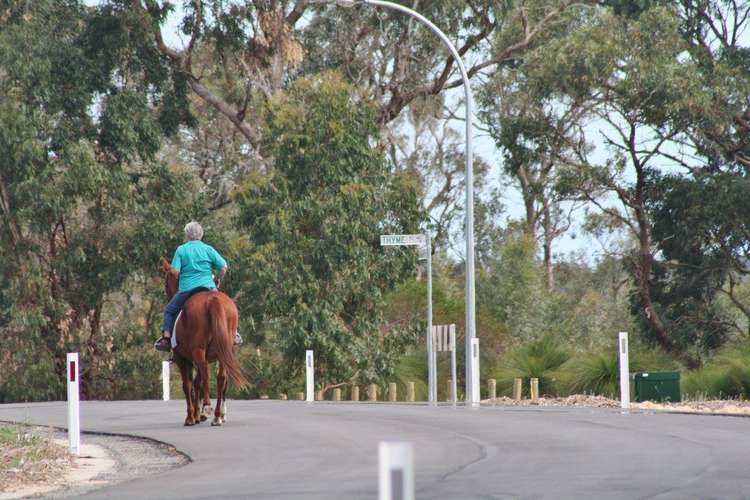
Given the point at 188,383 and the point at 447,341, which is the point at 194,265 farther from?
the point at 447,341

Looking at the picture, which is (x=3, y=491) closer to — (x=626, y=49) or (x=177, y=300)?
(x=177, y=300)

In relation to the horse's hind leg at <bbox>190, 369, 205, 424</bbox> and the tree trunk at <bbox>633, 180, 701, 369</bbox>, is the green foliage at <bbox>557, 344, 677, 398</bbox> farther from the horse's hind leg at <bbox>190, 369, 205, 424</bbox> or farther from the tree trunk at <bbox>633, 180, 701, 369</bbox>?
the horse's hind leg at <bbox>190, 369, 205, 424</bbox>

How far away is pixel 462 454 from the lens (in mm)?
12352

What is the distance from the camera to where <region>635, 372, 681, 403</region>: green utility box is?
23312 mm

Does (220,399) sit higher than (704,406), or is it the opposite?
(220,399)

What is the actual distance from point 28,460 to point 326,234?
1002 inches

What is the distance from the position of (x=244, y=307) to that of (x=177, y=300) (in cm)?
2161

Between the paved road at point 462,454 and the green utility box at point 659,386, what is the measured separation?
14.3ft

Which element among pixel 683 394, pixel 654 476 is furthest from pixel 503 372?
pixel 654 476

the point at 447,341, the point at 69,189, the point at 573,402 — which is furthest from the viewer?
the point at 69,189

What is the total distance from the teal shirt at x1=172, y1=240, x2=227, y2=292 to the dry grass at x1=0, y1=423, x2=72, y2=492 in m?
2.27

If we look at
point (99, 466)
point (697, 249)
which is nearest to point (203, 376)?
point (99, 466)

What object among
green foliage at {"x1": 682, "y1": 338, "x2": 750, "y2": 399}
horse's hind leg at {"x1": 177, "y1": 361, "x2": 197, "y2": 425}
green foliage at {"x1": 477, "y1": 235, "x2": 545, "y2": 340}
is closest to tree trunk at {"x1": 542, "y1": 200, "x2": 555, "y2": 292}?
green foliage at {"x1": 477, "y1": 235, "x2": 545, "y2": 340}

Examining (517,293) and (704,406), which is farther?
(517,293)
